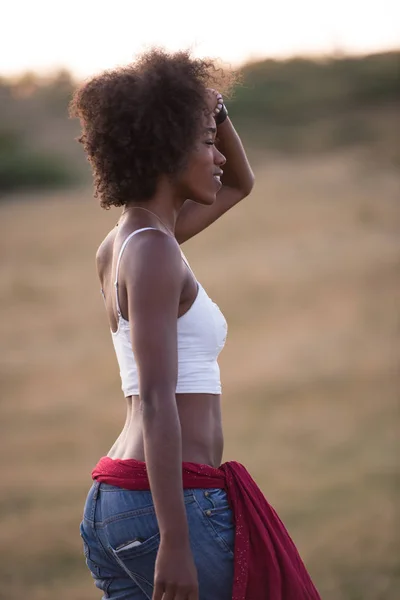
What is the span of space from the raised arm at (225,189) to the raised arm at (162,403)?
615 millimetres

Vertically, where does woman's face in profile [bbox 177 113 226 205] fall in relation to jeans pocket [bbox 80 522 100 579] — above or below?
above

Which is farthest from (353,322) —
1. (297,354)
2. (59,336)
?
(59,336)

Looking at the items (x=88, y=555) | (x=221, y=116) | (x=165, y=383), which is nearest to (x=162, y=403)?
(x=165, y=383)

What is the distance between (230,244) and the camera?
12.6 metres

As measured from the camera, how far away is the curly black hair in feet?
5.96

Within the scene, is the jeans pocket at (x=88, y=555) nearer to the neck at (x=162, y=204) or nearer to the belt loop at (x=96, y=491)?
the belt loop at (x=96, y=491)

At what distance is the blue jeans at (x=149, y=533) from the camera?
1.72m

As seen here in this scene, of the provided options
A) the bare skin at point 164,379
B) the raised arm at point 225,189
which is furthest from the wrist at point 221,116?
the bare skin at point 164,379

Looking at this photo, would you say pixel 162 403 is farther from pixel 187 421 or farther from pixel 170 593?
pixel 170 593

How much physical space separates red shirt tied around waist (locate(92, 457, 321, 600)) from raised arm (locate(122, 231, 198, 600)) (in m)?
0.09

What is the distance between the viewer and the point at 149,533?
1.71 metres

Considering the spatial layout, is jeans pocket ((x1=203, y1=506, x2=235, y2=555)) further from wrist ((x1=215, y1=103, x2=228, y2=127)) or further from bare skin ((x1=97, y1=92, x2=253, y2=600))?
wrist ((x1=215, y1=103, x2=228, y2=127))

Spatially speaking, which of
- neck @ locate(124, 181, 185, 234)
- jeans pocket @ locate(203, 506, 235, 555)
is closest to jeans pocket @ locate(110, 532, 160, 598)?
jeans pocket @ locate(203, 506, 235, 555)

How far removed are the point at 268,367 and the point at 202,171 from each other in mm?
6924
